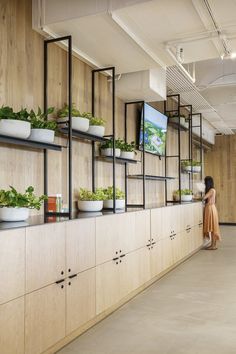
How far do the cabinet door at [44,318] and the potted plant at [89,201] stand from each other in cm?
117

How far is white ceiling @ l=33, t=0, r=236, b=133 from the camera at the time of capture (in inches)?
125

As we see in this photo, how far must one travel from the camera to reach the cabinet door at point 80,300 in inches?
119

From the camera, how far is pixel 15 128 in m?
2.89

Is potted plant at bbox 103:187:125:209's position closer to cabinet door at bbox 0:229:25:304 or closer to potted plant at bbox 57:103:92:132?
potted plant at bbox 57:103:92:132

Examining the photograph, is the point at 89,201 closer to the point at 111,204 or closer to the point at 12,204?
the point at 111,204

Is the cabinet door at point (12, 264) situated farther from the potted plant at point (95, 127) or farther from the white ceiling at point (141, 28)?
the white ceiling at point (141, 28)

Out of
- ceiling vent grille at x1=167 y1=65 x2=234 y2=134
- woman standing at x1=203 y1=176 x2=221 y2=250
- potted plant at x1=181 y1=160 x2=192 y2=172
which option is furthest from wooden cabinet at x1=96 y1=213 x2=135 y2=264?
potted plant at x1=181 y1=160 x2=192 y2=172

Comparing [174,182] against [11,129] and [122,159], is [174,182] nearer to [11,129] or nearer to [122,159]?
[122,159]

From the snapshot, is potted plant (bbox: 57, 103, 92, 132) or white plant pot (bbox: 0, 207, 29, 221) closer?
white plant pot (bbox: 0, 207, 29, 221)

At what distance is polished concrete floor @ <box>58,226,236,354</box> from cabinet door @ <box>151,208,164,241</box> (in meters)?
0.63

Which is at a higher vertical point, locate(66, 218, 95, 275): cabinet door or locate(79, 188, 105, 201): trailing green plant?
locate(79, 188, 105, 201): trailing green plant

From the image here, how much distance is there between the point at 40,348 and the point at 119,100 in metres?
3.69

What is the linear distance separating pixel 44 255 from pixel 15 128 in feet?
3.35

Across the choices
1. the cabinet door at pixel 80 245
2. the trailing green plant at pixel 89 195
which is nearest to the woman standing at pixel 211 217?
the trailing green plant at pixel 89 195
